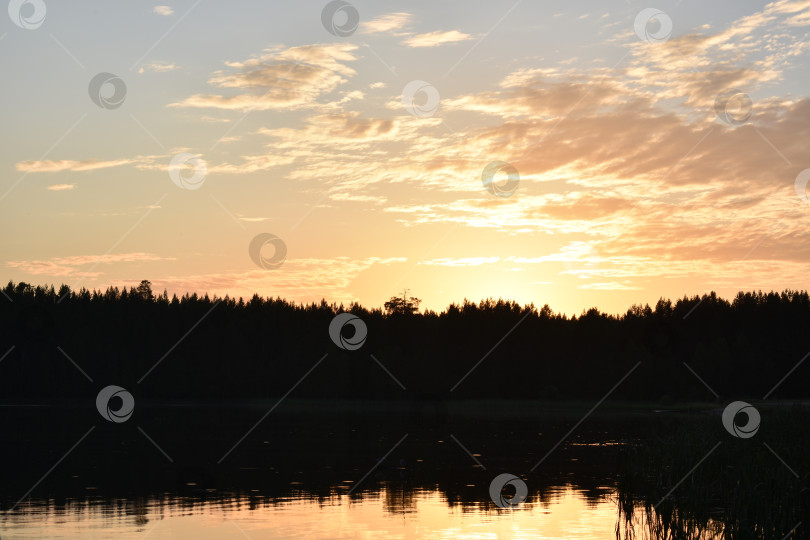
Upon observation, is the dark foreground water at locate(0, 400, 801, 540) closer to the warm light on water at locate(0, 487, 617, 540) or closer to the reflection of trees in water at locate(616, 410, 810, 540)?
the warm light on water at locate(0, 487, 617, 540)

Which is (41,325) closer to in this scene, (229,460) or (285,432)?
(285,432)

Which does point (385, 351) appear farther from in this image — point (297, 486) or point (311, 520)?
point (311, 520)

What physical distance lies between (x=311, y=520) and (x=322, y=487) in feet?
27.7

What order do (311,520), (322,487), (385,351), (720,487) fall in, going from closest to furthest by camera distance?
1. (720,487)
2. (311,520)
3. (322,487)
4. (385,351)

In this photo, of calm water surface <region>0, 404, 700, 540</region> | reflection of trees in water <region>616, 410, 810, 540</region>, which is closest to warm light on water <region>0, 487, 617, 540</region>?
calm water surface <region>0, 404, 700, 540</region>

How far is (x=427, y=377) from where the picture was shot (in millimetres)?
165125

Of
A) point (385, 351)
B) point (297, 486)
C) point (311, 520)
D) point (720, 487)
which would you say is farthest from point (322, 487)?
point (385, 351)

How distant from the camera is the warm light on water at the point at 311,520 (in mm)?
28281

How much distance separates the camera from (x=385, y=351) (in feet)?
561

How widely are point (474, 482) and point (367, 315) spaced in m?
157

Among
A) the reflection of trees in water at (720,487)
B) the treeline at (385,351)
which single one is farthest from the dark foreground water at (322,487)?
the treeline at (385,351)

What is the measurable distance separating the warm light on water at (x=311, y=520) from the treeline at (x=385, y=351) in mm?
123820

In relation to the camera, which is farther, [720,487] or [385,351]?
[385,351]

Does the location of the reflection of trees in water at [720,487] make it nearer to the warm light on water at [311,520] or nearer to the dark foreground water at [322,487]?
the dark foreground water at [322,487]
